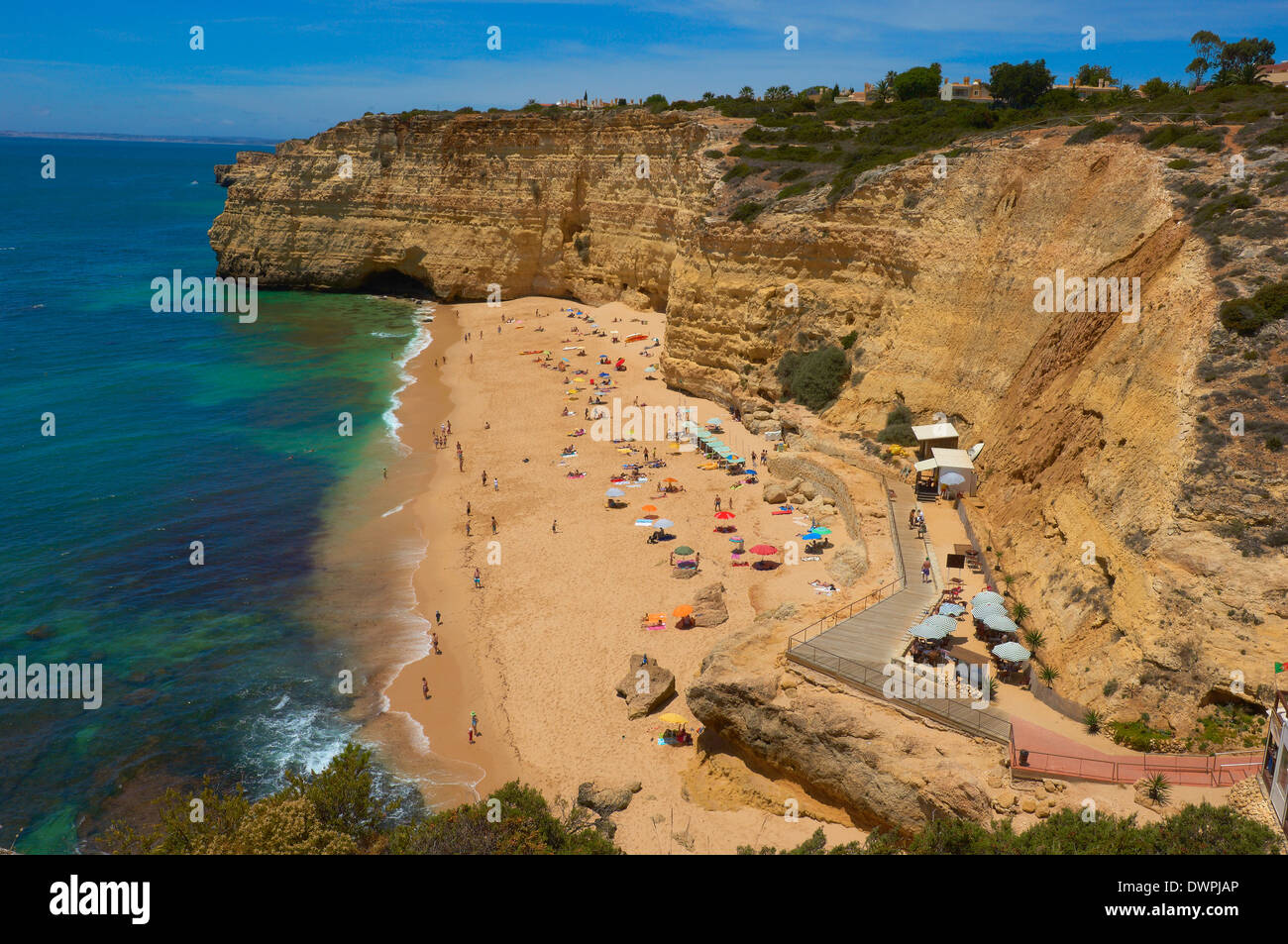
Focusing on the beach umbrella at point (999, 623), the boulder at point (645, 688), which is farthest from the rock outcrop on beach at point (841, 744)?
the beach umbrella at point (999, 623)

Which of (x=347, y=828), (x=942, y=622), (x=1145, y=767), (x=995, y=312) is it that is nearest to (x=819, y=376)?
(x=995, y=312)

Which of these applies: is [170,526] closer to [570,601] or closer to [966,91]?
[570,601]

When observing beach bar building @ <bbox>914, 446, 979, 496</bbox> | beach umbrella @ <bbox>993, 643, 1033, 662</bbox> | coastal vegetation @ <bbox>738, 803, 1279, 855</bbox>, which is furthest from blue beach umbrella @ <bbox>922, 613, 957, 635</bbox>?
beach bar building @ <bbox>914, 446, 979, 496</bbox>

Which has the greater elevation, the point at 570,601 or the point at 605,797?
the point at 570,601

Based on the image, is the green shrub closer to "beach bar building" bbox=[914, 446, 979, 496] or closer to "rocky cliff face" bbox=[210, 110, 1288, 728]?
"rocky cliff face" bbox=[210, 110, 1288, 728]

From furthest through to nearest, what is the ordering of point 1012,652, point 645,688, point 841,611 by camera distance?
point 645,688 → point 841,611 → point 1012,652
